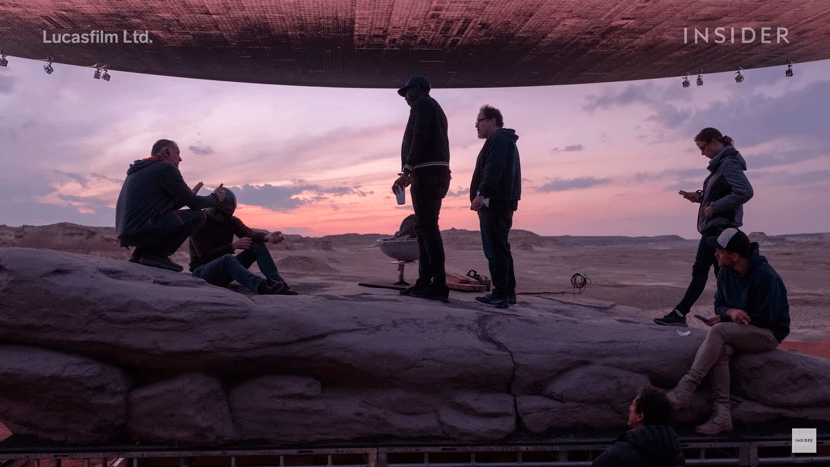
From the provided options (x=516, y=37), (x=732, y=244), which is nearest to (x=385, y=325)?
(x=732, y=244)

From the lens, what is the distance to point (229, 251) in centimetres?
479

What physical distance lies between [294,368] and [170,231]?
160cm

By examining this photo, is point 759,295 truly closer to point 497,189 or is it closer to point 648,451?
point 648,451

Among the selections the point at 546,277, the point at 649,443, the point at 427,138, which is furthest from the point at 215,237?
the point at 546,277

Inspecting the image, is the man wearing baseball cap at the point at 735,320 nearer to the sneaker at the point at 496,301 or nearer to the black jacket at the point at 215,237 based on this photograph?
the sneaker at the point at 496,301

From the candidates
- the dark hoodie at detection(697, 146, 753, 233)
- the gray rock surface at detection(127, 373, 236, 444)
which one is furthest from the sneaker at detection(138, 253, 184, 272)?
the dark hoodie at detection(697, 146, 753, 233)

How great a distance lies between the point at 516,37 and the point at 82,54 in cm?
604

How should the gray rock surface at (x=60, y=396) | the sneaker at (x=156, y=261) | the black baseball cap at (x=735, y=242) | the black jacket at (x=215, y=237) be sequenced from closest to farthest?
the gray rock surface at (x=60, y=396) < the black baseball cap at (x=735, y=242) < the sneaker at (x=156, y=261) < the black jacket at (x=215, y=237)

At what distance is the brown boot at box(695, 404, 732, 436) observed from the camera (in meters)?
3.63

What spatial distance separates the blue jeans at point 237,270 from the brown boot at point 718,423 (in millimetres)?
3538

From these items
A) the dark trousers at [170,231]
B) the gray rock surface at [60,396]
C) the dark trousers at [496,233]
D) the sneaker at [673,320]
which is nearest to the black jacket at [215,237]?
the dark trousers at [170,231]

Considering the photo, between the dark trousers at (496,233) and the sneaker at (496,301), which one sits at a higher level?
the dark trousers at (496,233)

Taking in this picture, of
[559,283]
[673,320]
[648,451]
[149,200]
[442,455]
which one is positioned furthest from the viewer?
[559,283]

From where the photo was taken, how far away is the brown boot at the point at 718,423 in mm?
3627
